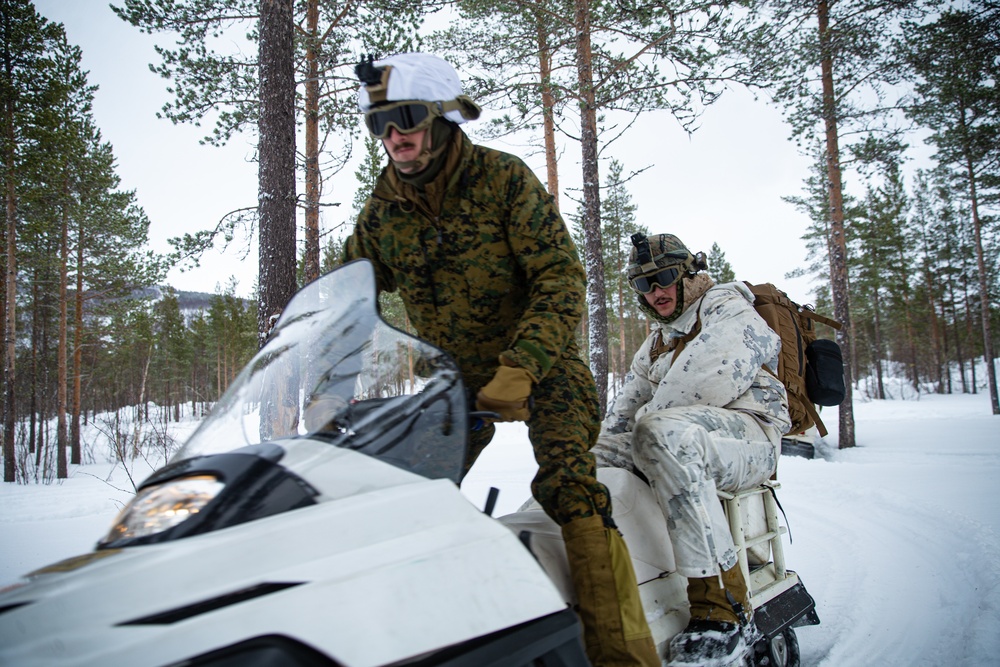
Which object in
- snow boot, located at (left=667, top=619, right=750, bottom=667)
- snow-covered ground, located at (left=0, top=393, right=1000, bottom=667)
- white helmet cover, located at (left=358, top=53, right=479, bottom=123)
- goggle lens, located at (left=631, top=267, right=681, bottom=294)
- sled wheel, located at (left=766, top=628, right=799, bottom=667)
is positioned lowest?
snow-covered ground, located at (left=0, top=393, right=1000, bottom=667)

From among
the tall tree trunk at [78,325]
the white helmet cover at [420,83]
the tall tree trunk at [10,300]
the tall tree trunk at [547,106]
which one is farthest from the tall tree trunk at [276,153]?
the tall tree trunk at [78,325]

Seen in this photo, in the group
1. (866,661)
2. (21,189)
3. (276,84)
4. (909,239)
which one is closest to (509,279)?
(866,661)

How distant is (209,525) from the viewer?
1113 millimetres

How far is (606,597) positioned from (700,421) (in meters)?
1.03

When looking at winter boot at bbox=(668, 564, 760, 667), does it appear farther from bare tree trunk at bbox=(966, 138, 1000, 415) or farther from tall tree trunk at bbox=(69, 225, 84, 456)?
bare tree trunk at bbox=(966, 138, 1000, 415)

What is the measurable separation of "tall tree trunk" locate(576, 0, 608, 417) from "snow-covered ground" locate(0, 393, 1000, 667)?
288 cm

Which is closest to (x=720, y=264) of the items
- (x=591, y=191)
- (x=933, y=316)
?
(x=933, y=316)

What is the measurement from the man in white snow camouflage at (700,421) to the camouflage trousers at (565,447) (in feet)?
1.79

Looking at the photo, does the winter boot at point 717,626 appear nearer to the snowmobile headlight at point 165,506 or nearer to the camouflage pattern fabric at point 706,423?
the camouflage pattern fabric at point 706,423

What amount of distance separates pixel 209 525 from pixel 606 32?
12230 mm

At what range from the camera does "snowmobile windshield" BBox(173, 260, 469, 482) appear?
1.45 metres

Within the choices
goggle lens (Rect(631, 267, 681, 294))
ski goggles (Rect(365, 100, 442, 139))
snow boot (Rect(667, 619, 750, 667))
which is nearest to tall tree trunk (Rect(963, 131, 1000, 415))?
goggle lens (Rect(631, 267, 681, 294))

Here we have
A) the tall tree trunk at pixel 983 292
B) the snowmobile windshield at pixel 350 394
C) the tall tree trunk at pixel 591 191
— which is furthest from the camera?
the tall tree trunk at pixel 983 292

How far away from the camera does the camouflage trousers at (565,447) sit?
1882 mm
